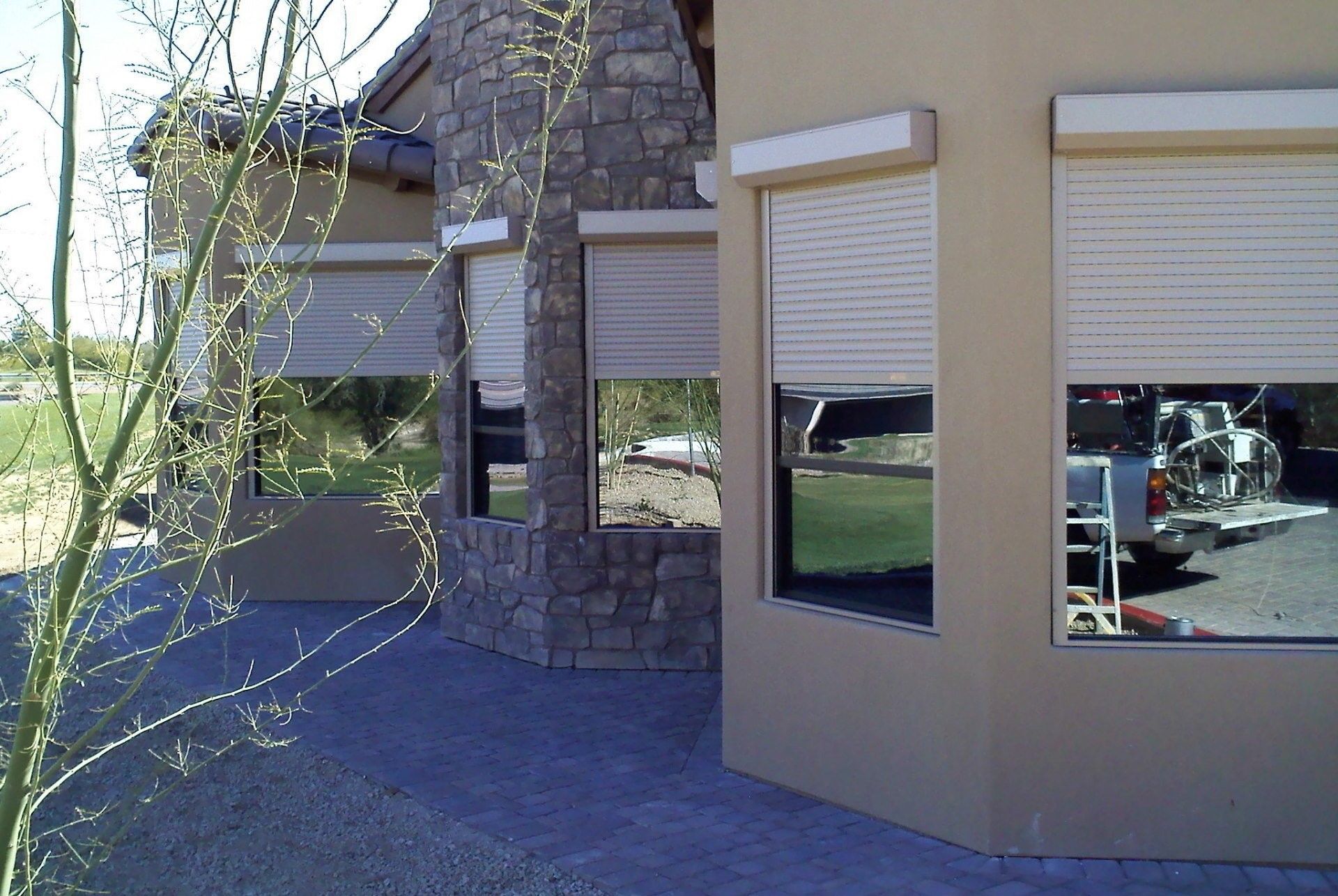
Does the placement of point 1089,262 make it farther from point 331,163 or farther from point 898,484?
point 331,163

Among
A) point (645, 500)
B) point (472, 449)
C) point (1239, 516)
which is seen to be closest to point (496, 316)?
point (472, 449)

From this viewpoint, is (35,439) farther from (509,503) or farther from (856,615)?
(509,503)

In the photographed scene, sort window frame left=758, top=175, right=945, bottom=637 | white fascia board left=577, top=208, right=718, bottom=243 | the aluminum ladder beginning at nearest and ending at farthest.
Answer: the aluminum ladder, window frame left=758, top=175, right=945, bottom=637, white fascia board left=577, top=208, right=718, bottom=243

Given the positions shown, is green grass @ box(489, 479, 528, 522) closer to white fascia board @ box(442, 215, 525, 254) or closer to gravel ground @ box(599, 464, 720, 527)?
gravel ground @ box(599, 464, 720, 527)

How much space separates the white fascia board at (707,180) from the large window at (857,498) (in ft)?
4.47

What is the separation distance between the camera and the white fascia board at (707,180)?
6.47m

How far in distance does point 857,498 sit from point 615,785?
69.8 inches

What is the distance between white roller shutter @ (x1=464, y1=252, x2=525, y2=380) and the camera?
8.62 meters

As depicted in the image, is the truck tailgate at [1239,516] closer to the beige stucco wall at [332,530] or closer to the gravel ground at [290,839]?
the gravel ground at [290,839]

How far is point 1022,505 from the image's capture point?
4.82 metres

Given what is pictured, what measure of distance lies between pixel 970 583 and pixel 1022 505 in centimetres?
36

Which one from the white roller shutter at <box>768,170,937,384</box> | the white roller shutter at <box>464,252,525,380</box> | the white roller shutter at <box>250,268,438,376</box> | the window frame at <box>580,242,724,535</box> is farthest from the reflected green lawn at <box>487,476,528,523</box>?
the white roller shutter at <box>768,170,937,384</box>

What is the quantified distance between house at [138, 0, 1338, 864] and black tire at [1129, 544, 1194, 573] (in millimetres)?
24

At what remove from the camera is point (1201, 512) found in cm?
485
